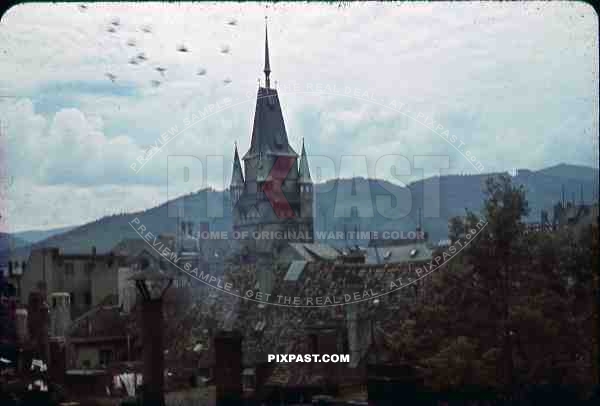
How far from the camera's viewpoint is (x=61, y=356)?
24.6 ft

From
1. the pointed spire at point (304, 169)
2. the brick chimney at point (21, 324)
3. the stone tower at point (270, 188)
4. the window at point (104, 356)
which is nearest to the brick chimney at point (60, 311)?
the brick chimney at point (21, 324)

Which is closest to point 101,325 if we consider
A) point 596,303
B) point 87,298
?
point 87,298

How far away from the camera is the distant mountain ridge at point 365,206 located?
7211mm

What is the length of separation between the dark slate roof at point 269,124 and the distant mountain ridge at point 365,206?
1.76ft

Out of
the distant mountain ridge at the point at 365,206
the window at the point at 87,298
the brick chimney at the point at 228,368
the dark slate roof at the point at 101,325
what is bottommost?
the brick chimney at the point at 228,368

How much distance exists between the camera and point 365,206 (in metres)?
7.82

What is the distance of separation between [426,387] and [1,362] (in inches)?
133

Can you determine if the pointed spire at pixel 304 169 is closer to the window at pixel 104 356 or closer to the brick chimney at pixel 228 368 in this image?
the brick chimney at pixel 228 368

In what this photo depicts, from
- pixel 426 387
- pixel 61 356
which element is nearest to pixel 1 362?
pixel 61 356

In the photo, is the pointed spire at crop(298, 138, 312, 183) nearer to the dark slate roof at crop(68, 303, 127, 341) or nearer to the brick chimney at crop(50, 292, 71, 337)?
the dark slate roof at crop(68, 303, 127, 341)

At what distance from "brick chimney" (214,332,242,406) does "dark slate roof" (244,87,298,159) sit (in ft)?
5.34

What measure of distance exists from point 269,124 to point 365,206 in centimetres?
118

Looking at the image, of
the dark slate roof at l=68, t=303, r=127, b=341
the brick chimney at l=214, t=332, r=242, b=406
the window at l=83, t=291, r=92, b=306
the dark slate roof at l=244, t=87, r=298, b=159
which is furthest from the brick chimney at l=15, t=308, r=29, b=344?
the dark slate roof at l=244, t=87, r=298, b=159

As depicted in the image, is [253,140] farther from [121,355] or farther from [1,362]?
[1,362]
